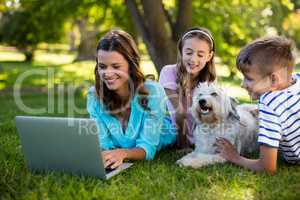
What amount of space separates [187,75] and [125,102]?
0.78m

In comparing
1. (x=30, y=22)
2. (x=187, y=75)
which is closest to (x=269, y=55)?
(x=187, y=75)

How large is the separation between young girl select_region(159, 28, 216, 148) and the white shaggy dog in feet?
1.48

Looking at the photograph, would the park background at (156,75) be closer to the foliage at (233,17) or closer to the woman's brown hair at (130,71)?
the foliage at (233,17)

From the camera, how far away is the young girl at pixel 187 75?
14.5 ft

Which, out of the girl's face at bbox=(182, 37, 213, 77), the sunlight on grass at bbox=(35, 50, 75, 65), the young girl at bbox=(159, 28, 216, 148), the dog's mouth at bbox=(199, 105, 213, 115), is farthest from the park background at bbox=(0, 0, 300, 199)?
the sunlight on grass at bbox=(35, 50, 75, 65)

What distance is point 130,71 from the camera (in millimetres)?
4043

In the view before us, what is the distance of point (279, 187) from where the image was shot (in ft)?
10.1

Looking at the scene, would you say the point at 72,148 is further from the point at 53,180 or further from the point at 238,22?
the point at 238,22

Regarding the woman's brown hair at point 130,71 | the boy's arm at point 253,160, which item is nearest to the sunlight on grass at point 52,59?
the woman's brown hair at point 130,71

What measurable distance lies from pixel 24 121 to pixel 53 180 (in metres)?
0.47

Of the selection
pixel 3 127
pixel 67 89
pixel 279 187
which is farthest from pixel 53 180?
pixel 67 89

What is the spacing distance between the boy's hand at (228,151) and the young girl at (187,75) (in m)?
0.73

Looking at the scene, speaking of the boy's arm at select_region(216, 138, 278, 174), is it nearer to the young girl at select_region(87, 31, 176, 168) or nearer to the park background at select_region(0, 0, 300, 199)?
the park background at select_region(0, 0, 300, 199)

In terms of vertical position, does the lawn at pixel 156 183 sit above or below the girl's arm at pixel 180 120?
below
